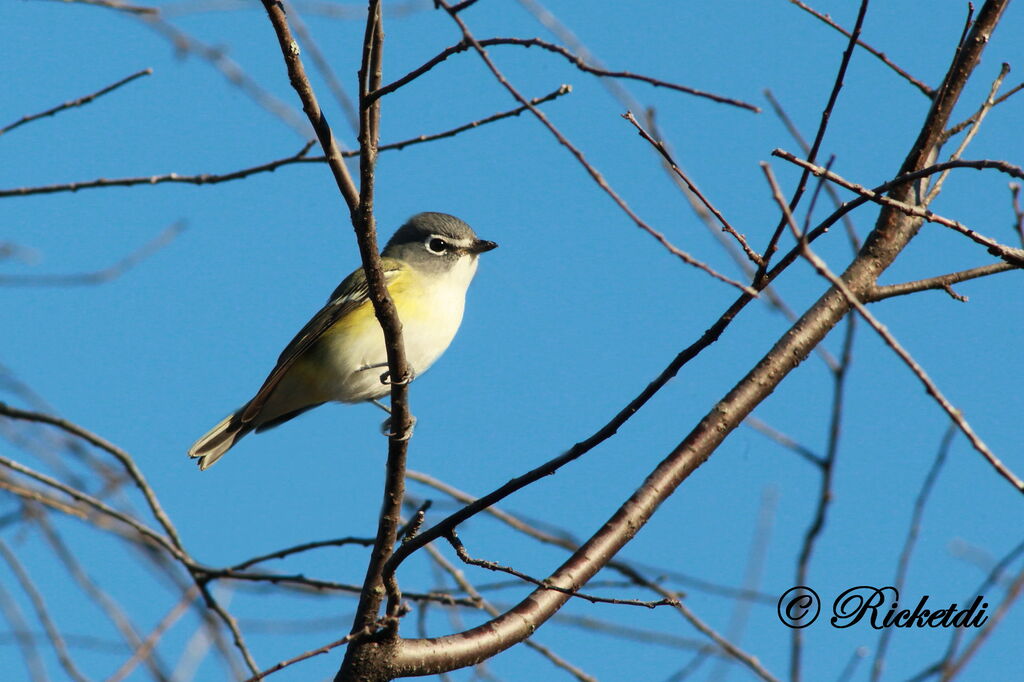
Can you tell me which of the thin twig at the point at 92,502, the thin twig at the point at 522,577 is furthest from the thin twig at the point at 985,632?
the thin twig at the point at 92,502

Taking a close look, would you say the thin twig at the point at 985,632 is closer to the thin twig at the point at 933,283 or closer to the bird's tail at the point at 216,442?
the thin twig at the point at 933,283

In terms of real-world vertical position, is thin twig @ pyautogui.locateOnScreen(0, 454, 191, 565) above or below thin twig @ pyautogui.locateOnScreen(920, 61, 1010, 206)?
below

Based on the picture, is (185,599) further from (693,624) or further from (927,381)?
(927,381)

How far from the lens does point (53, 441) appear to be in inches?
→ 209

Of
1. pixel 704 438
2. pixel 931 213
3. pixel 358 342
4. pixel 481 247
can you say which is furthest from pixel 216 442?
pixel 931 213

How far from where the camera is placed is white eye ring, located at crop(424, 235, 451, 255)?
655 cm

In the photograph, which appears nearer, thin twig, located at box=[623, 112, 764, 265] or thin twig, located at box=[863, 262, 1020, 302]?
thin twig, located at box=[623, 112, 764, 265]

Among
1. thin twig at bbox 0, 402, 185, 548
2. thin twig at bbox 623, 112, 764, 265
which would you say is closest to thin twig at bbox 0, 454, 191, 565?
thin twig at bbox 0, 402, 185, 548

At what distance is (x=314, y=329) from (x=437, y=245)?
3.07 ft

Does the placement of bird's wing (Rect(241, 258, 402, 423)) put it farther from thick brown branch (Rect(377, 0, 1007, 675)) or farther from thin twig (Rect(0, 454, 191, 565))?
thick brown branch (Rect(377, 0, 1007, 675))

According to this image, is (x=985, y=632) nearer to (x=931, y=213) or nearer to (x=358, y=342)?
(x=931, y=213)

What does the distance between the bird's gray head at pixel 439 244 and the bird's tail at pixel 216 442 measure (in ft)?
4.66

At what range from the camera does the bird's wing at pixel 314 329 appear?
6039 millimetres

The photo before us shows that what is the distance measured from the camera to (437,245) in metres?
6.61
